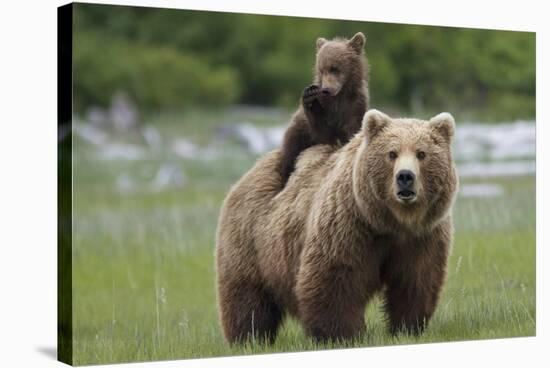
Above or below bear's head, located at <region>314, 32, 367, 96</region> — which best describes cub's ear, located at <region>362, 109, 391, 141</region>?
below

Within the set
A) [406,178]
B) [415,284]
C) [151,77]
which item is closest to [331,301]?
[415,284]

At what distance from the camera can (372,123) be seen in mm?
6992

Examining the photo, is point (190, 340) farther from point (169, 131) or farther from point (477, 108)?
point (169, 131)

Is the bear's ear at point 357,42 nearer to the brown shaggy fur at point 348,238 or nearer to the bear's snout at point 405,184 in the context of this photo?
the brown shaggy fur at point 348,238

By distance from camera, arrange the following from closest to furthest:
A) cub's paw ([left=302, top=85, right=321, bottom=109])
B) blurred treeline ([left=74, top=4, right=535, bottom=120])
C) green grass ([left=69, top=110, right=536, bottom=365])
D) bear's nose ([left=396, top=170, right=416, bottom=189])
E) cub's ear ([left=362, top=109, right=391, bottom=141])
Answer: bear's nose ([left=396, top=170, right=416, bottom=189])
cub's ear ([left=362, top=109, right=391, bottom=141])
cub's paw ([left=302, top=85, right=321, bottom=109])
green grass ([left=69, top=110, right=536, bottom=365])
blurred treeline ([left=74, top=4, right=535, bottom=120])

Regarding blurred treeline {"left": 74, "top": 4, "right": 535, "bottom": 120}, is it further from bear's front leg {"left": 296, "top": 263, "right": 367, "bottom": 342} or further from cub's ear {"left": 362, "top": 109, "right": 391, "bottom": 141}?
bear's front leg {"left": 296, "top": 263, "right": 367, "bottom": 342}

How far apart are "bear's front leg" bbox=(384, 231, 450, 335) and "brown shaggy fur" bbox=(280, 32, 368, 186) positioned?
116 cm

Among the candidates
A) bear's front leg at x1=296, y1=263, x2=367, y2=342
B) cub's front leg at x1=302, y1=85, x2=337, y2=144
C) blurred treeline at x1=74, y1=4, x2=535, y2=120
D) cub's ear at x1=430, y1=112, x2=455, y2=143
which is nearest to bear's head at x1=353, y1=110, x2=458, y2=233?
cub's ear at x1=430, y1=112, x2=455, y2=143

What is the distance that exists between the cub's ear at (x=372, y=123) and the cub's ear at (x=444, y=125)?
365 mm

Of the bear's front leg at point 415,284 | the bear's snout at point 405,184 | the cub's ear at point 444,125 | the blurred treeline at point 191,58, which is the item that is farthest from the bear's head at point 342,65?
the blurred treeline at point 191,58

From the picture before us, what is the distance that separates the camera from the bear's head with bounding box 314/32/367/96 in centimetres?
763

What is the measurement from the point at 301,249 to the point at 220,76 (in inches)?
349

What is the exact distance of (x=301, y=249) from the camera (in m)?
7.39

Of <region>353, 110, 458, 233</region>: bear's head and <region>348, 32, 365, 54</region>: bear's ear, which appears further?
<region>348, 32, 365, 54</region>: bear's ear
